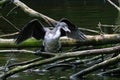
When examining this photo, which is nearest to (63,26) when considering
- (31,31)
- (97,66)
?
(31,31)

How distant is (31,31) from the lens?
244 inches

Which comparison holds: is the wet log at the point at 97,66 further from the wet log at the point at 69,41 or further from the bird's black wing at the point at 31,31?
the bird's black wing at the point at 31,31

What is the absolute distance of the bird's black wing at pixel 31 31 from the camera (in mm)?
6129

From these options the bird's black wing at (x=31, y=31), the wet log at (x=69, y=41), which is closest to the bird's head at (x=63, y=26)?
the bird's black wing at (x=31, y=31)

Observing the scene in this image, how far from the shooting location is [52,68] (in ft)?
24.3

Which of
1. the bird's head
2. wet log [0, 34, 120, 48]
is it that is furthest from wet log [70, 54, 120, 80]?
the bird's head

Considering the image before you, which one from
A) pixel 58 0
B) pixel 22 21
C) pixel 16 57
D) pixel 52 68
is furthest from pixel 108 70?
pixel 58 0

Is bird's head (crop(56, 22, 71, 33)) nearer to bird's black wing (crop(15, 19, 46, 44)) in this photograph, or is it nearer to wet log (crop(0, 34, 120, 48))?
bird's black wing (crop(15, 19, 46, 44))

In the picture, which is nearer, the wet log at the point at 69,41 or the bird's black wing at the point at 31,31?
the bird's black wing at the point at 31,31

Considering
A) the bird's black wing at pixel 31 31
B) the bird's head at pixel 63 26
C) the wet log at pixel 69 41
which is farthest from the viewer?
the wet log at pixel 69 41

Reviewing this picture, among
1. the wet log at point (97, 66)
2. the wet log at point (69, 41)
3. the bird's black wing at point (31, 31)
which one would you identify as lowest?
the wet log at point (97, 66)

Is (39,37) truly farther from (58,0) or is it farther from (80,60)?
(58,0)

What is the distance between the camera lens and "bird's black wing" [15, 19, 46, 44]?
6129 mm

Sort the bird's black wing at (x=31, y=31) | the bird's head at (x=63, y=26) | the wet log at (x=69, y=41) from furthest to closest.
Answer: the wet log at (x=69, y=41) < the bird's black wing at (x=31, y=31) < the bird's head at (x=63, y=26)
